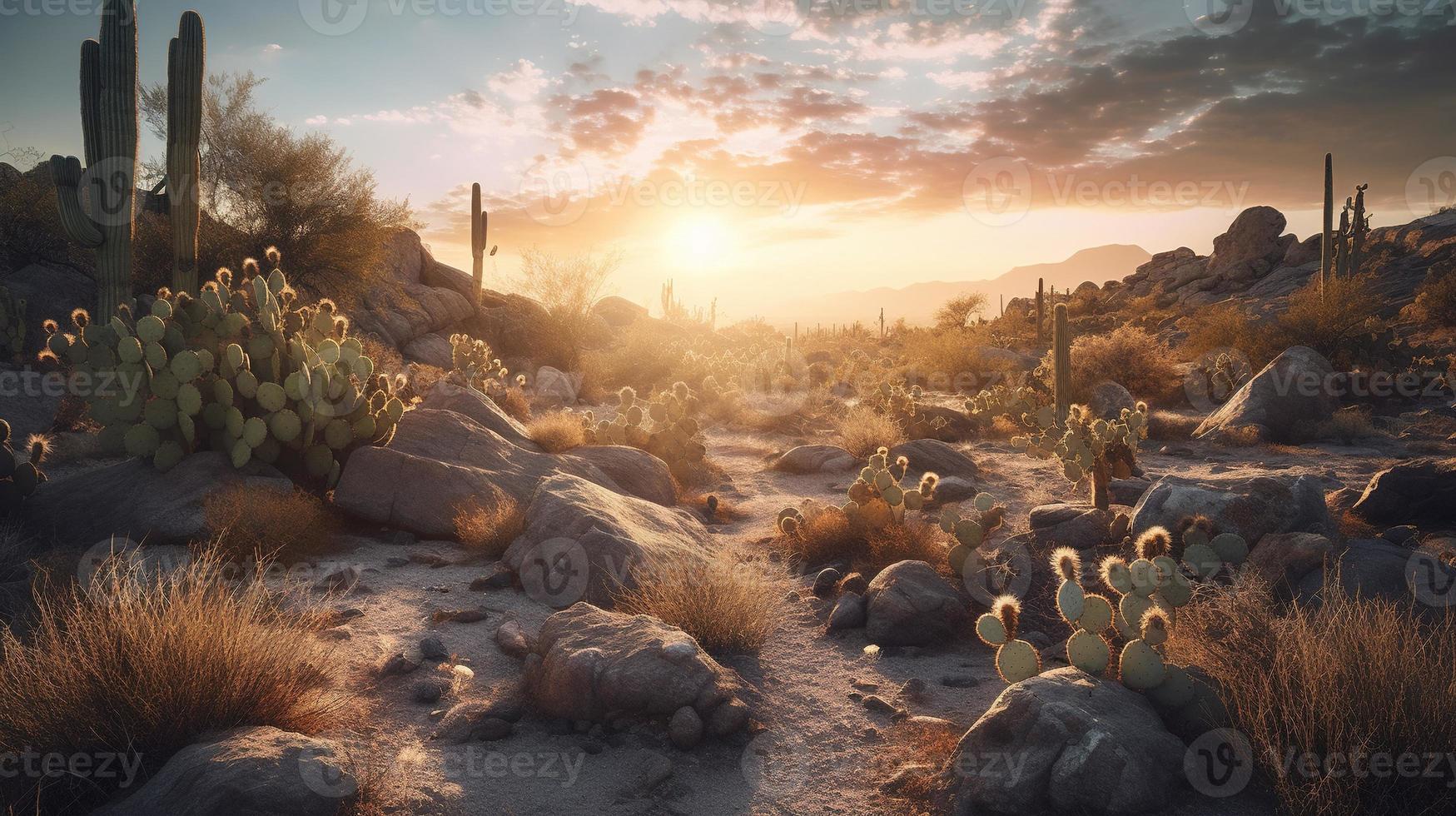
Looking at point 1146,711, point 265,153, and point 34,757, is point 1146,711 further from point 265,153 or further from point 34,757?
point 265,153

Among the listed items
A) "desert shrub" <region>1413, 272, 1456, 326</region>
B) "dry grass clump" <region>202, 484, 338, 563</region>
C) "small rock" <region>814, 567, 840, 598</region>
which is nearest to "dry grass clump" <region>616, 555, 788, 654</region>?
"small rock" <region>814, 567, 840, 598</region>

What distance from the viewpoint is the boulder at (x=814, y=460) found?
1176cm

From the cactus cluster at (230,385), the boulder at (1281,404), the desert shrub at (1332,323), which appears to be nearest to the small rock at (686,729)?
the cactus cluster at (230,385)

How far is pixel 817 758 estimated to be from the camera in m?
3.96

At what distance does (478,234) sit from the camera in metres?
25.3

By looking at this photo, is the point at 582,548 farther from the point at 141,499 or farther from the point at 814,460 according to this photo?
the point at 814,460

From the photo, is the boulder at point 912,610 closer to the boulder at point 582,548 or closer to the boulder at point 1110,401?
the boulder at point 582,548

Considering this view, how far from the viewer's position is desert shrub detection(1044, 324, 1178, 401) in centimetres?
1692

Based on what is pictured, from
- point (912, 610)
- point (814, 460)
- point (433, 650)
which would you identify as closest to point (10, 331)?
point (433, 650)

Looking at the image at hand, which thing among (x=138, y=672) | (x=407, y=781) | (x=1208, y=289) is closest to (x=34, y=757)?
(x=138, y=672)

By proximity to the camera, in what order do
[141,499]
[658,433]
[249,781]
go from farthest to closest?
[658,433] → [141,499] → [249,781]

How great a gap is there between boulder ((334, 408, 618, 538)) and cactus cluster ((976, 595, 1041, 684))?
14.8 feet
